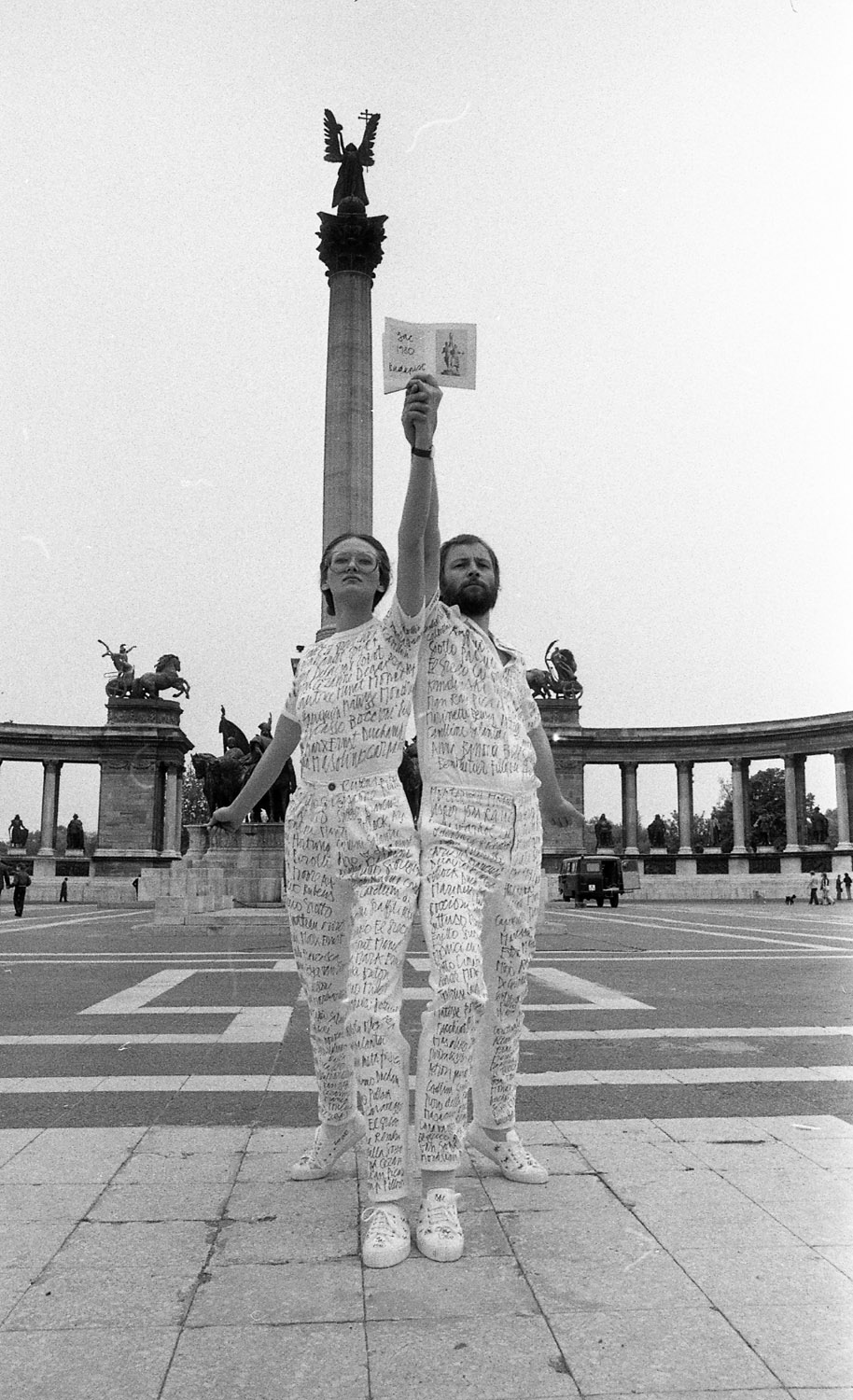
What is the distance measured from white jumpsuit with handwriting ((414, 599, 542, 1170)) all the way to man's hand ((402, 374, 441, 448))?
2.04 ft

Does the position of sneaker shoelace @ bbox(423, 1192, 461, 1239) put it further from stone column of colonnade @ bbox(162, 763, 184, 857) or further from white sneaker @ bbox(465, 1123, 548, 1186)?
stone column of colonnade @ bbox(162, 763, 184, 857)

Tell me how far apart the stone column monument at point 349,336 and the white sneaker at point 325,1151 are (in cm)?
2915

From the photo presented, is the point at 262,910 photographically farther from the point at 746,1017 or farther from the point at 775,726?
the point at 775,726

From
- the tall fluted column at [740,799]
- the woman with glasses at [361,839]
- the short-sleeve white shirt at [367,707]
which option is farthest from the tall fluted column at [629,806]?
the short-sleeve white shirt at [367,707]

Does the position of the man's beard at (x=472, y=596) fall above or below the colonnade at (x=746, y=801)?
below

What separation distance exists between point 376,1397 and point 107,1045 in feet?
18.8

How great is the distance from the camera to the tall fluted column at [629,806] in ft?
247

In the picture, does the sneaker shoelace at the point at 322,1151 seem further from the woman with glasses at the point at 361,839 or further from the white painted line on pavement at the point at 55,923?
the white painted line on pavement at the point at 55,923

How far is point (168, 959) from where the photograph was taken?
52.3 feet

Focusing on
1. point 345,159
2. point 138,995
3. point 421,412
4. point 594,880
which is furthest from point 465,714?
point 594,880

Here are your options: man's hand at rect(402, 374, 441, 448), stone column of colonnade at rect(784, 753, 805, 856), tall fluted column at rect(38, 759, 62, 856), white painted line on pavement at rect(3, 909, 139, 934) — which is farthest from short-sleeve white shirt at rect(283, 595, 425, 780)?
tall fluted column at rect(38, 759, 62, 856)

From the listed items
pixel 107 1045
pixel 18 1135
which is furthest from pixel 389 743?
pixel 107 1045

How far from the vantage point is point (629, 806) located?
7681 centimetres

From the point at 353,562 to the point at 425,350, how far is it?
33.5 inches
